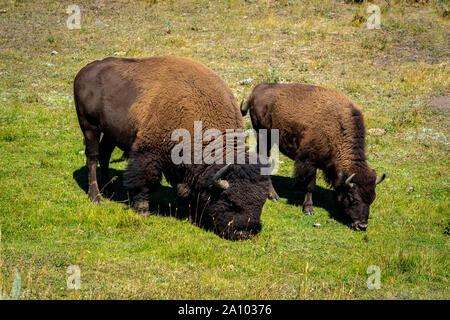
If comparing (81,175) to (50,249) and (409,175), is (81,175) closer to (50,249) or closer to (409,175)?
(50,249)

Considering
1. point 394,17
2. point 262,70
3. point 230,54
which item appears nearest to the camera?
point 262,70

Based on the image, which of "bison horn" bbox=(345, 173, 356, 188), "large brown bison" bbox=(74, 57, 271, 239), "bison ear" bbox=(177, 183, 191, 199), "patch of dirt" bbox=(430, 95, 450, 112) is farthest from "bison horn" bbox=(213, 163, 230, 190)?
"patch of dirt" bbox=(430, 95, 450, 112)

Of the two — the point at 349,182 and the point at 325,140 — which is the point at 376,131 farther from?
the point at 349,182

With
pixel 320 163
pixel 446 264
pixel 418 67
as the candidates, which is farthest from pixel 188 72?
pixel 418 67

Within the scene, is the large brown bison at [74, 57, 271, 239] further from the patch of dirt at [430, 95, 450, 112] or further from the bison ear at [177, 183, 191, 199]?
the patch of dirt at [430, 95, 450, 112]

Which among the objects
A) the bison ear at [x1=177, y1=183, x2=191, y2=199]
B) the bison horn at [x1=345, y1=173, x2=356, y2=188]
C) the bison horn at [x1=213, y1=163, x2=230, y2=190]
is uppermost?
the bison horn at [x1=213, y1=163, x2=230, y2=190]

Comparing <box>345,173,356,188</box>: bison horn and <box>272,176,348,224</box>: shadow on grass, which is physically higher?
<box>345,173,356,188</box>: bison horn

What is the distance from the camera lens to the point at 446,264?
6.54 metres

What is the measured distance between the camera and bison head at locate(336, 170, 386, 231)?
Answer: 8016 millimetres

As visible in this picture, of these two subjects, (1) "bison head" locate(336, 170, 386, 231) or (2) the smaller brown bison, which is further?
(2) the smaller brown bison

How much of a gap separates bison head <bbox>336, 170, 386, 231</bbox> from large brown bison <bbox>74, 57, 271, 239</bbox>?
78.9 inches

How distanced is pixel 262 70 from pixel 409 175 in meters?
7.33

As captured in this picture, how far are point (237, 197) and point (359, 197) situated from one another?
2.50 metres
